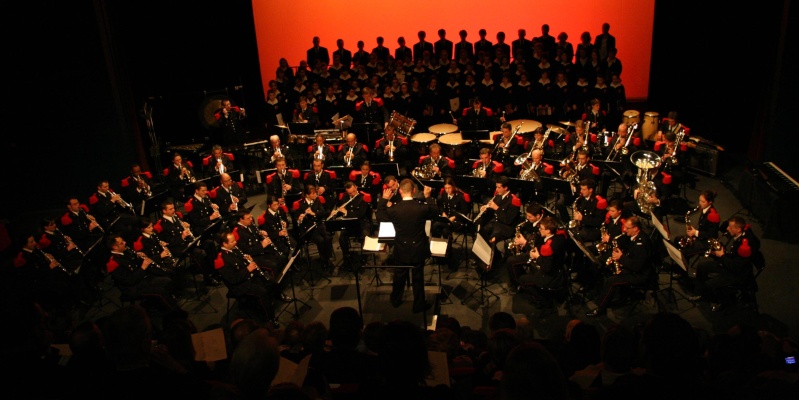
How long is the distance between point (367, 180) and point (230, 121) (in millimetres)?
4411

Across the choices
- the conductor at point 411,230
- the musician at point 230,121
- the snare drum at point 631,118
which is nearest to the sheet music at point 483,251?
the conductor at point 411,230

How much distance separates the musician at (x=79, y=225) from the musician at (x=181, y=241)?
1.30 meters

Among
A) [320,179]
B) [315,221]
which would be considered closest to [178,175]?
[320,179]

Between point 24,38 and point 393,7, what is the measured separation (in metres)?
8.14

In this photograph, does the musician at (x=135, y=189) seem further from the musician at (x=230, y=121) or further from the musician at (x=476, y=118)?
the musician at (x=476, y=118)

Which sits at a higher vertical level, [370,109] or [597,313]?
[370,109]

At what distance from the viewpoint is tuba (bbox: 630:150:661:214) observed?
372 inches

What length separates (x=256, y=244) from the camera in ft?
28.7

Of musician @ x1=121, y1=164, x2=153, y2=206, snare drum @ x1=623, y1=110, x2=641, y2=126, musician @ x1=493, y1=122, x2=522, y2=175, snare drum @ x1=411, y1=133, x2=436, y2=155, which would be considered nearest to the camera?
musician @ x1=121, y1=164, x2=153, y2=206

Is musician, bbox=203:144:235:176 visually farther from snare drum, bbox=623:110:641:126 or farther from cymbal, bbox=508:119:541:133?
snare drum, bbox=623:110:641:126

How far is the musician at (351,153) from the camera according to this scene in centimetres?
1166

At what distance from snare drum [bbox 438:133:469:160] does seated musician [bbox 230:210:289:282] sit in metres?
4.52

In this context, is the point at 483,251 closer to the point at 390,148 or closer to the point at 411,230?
the point at 411,230

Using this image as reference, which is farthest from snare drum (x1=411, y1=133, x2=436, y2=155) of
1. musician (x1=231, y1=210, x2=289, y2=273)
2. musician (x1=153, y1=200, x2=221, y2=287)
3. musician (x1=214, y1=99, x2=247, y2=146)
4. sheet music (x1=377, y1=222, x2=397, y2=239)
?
musician (x1=153, y1=200, x2=221, y2=287)
